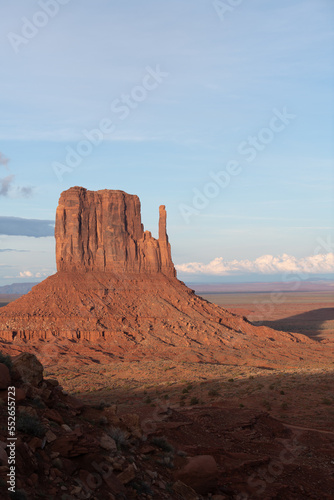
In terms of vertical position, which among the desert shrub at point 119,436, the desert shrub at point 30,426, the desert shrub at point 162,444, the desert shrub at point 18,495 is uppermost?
the desert shrub at point 30,426

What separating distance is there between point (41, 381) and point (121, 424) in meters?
2.80

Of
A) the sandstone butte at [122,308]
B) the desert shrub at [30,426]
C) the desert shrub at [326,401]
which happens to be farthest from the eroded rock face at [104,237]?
the desert shrub at [30,426]

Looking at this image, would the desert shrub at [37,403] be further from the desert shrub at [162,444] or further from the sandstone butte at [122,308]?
the sandstone butte at [122,308]

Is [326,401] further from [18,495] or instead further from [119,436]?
[18,495]

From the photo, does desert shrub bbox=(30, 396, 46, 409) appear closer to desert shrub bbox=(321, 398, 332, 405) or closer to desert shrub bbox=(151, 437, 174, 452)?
desert shrub bbox=(151, 437, 174, 452)

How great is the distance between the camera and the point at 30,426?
1072 cm

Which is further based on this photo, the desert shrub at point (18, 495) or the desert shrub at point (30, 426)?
the desert shrub at point (30, 426)

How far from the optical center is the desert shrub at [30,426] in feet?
35.1

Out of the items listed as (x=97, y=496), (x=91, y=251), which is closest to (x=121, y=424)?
(x=97, y=496)

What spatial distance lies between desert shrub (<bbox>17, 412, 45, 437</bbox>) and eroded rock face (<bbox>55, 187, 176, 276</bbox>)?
72.4m

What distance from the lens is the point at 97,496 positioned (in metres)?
9.92

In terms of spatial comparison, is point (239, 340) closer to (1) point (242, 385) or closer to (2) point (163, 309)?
(2) point (163, 309)

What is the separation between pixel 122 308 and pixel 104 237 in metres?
15.9

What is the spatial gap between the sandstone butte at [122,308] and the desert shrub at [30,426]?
51.7 m
